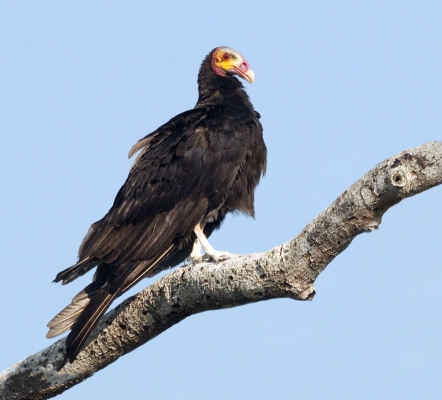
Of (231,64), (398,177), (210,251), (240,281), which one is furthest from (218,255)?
(231,64)

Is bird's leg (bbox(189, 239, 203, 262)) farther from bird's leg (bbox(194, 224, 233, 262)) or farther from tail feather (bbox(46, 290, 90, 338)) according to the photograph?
tail feather (bbox(46, 290, 90, 338))

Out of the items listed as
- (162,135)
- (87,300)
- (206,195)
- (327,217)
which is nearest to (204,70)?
(162,135)

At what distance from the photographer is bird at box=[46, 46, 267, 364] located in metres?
4.68

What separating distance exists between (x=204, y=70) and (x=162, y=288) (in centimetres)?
290

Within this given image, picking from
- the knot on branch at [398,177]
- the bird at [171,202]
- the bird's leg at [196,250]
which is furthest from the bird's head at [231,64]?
the knot on branch at [398,177]

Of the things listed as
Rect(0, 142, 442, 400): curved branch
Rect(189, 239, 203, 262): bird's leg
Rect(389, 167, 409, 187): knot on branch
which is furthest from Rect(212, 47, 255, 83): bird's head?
Rect(389, 167, 409, 187): knot on branch

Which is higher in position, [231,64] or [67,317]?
[231,64]

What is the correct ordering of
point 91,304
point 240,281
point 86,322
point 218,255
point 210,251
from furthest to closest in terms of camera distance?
point 210,251 < point 218,255 < point 91,304 < point 86,322 < point 240,281

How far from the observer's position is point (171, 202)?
203 inches

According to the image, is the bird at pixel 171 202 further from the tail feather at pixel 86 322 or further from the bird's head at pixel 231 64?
the bird's head at pixel 231 64

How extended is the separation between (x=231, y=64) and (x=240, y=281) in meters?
3.17

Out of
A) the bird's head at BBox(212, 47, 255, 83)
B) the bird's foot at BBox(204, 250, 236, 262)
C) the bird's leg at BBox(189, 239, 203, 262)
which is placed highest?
the bird's head at BBox(212, 47, 255, 83)

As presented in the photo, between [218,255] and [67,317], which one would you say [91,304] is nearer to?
[67,317]

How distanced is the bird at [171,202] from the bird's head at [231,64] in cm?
70
